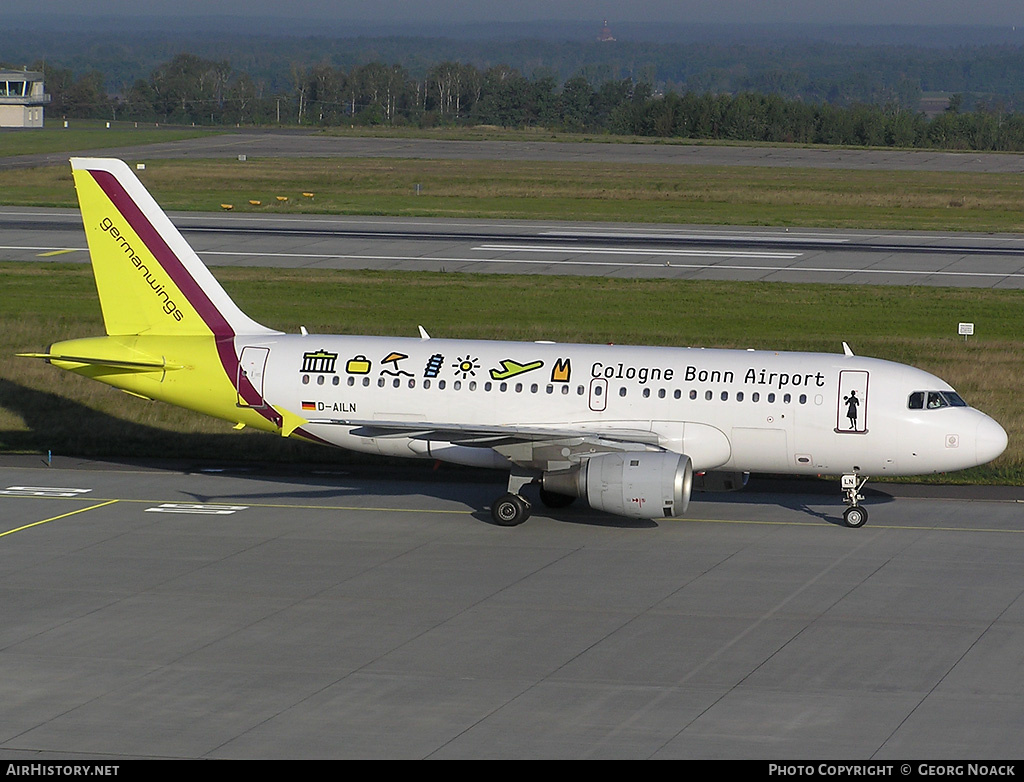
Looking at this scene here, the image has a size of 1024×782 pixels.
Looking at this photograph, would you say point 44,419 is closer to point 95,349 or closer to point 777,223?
point 95,349

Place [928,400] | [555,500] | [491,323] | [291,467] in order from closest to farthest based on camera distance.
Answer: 1. [928,400]
2. [555,500]
3. [291,467]
4. [491,323]

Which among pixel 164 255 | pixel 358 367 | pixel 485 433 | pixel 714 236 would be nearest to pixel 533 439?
pixel 485 433

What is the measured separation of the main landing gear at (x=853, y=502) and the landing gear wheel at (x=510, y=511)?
7.96m

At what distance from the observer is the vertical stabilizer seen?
119 feet

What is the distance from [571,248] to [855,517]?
50069mm

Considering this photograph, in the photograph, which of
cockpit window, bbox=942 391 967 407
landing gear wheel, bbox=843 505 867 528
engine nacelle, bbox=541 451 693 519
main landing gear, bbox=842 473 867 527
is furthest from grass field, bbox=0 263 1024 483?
engine nacelle, bbox=541 451 693 519

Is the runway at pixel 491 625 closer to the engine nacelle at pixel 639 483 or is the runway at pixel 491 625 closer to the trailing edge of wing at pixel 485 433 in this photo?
the engine nacelle at pixel 639 483

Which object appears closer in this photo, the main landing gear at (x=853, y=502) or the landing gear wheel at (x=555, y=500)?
the main landing gear at (x=853, y=502)

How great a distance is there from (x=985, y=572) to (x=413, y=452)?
46.1ft

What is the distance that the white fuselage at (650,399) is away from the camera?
33281mm

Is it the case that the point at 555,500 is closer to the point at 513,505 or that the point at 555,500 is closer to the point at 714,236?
the point at 513,505

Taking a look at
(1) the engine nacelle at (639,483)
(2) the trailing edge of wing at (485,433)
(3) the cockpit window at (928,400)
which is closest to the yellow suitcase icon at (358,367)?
(2) the trailing edge of wing at (485,433)

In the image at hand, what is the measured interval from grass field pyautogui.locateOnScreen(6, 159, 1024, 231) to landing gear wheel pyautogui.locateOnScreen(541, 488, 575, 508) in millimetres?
64509

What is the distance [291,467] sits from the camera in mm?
40625
